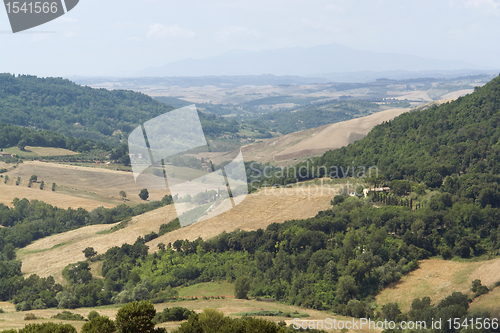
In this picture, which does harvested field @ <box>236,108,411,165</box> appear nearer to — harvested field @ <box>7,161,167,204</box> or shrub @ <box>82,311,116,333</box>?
harvested field @ <box>7,161,167,204</box>

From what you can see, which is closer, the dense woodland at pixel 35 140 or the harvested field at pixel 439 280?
the harvested field at pixel 439 280

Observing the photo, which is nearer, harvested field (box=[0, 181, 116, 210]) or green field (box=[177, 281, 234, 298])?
green field (box=[177, 281, 234, 298])

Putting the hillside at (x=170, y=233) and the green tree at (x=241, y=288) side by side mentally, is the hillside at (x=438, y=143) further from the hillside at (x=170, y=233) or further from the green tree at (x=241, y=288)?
the green tree at (x=241, y=288)

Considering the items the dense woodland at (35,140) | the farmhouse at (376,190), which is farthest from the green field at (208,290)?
the dense woodland at (35,140)

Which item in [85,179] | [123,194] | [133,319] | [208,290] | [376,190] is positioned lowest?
[208,290]

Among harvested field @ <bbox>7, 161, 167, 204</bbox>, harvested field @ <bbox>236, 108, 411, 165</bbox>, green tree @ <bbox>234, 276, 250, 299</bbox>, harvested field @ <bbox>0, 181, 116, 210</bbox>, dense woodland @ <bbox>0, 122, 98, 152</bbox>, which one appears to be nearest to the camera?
green tree @ <bbox>234, 276, 250, 299</bbox>

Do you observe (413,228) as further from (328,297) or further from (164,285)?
(164,285)

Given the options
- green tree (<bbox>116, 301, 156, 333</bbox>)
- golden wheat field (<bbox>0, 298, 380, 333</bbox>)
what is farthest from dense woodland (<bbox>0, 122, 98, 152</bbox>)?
green tree (<bbox>116, 301, 156, 333</bbox>)

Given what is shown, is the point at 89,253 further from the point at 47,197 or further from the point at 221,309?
the point at 47,197

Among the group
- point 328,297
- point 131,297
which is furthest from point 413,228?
point 131,297

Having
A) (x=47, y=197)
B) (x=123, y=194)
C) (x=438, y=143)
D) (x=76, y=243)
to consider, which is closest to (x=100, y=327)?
(x=76, y=243)

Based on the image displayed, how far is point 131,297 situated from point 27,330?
2004 centimetres

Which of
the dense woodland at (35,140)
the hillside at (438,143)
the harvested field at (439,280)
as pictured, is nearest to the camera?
the harvested field at (439,280)

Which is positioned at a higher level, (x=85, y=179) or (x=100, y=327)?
(x=100, y=327)
